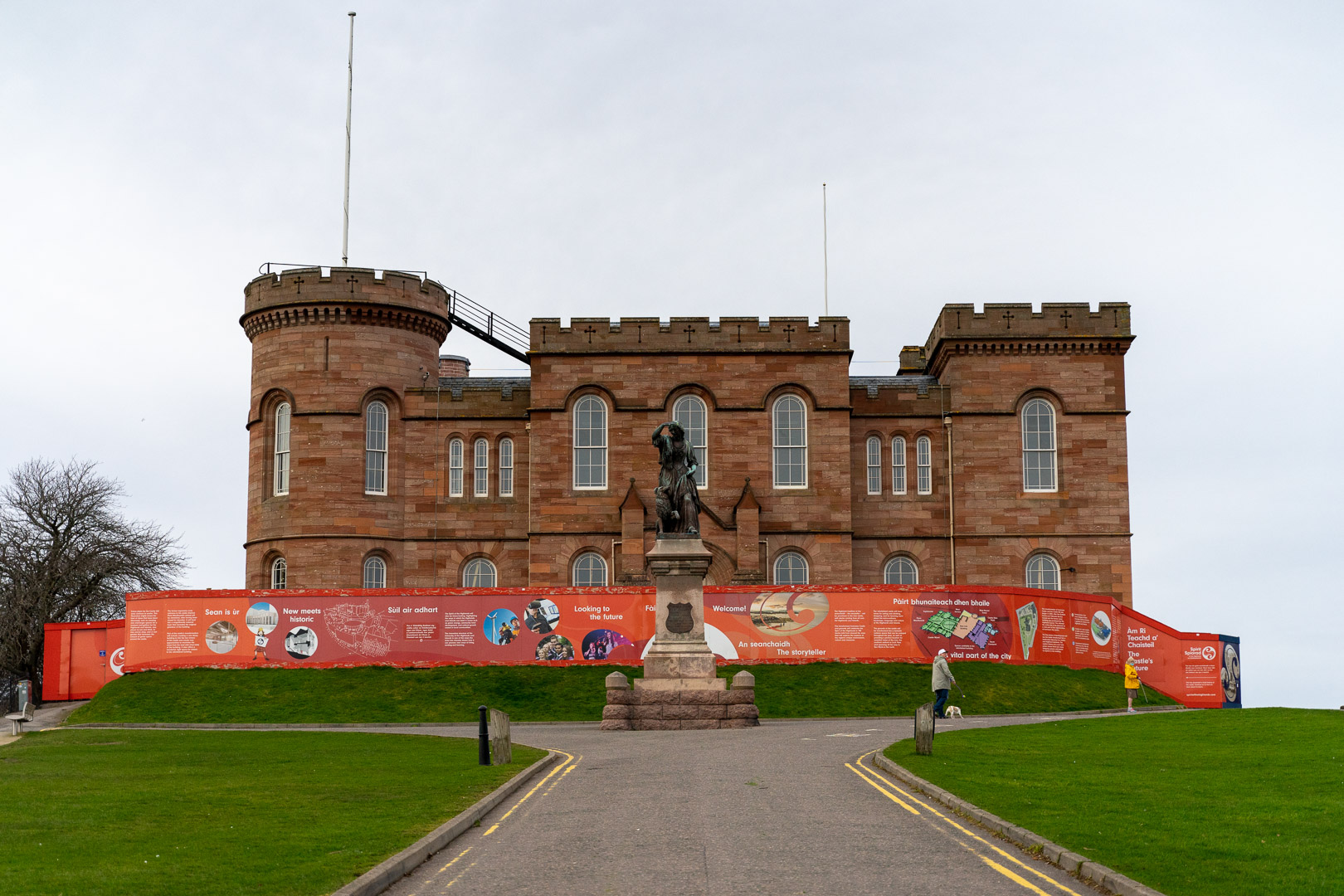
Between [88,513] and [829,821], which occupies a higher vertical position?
[88,513]

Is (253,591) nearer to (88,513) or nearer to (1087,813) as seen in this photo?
(88,513)

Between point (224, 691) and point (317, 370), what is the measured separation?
13.9m

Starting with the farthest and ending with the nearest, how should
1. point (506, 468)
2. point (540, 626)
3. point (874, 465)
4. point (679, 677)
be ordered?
point (506, 468)
point (874, 465)
point (540, 626)
point (679, 677)

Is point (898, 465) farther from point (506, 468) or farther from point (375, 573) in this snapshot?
point (375, 573)

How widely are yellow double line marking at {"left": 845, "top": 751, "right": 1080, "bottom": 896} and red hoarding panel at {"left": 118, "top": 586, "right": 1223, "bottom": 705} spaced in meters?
16.8

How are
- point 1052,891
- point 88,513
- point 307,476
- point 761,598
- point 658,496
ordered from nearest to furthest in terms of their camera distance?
point 1052,891, point 658,496, point 761,598, point 307,476, point 88,513

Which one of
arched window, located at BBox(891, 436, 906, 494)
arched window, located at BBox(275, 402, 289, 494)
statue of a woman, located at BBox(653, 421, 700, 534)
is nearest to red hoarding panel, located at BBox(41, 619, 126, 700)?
arched window, located at BBox(275, 402, 289, 494)

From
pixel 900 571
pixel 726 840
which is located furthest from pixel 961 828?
pixel 900 571

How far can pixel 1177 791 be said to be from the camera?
15133 millimetres

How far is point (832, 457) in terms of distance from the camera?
44.9m

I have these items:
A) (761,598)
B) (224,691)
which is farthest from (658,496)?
(224,691)

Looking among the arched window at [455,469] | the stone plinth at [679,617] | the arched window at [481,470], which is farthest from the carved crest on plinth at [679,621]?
the arched window at [455,469]

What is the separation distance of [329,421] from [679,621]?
20784mm

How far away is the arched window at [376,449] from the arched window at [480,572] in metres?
3.81
